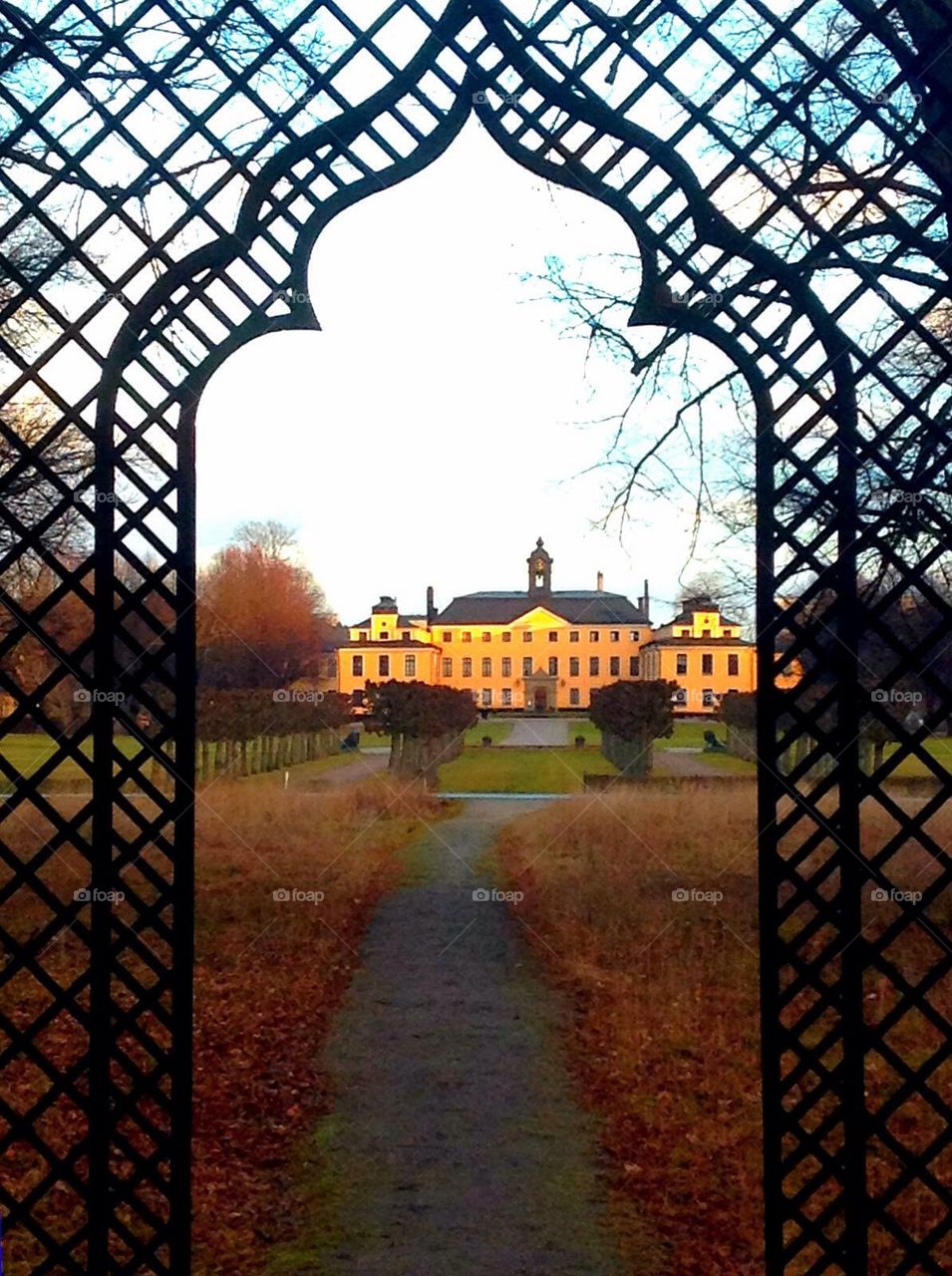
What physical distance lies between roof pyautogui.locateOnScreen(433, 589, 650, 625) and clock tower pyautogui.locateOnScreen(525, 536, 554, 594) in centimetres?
27

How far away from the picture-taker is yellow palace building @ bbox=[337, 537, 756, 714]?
847cm

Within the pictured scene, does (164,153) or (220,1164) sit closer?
(164,153)

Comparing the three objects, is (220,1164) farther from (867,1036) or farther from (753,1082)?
(867,1036)

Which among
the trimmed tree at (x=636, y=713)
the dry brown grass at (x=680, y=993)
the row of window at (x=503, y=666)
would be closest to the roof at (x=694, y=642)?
the row of window at (x=503, y=666)

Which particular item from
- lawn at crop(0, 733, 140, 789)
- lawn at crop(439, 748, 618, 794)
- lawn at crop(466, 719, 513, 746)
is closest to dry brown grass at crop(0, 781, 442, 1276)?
lawn at crop(439, 748, 618, 794)

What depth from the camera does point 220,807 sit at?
386 inches

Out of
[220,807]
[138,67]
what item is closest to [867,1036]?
[138,67]

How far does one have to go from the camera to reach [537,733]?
952 cm

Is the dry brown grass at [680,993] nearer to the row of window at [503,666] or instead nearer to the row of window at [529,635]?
the row of window at [503,666]

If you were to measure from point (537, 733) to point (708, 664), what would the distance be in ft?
5.52

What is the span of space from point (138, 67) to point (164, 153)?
0.26 meters

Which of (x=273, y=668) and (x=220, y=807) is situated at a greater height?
(x=273, y=668)

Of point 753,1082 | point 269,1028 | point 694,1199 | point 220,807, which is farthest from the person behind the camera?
point 220,807

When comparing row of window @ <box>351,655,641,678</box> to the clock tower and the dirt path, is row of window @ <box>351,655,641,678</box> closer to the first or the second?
the clock tower
